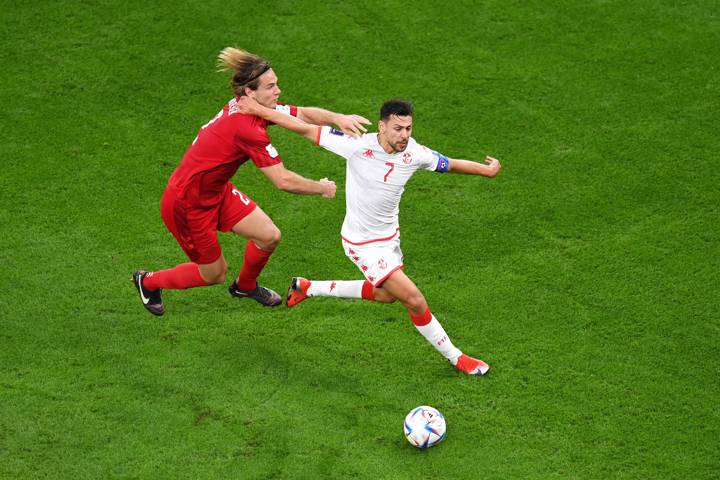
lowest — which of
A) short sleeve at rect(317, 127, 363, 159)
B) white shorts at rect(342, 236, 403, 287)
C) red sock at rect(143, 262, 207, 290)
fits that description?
red sock at rect(143, 262, 207, 290)

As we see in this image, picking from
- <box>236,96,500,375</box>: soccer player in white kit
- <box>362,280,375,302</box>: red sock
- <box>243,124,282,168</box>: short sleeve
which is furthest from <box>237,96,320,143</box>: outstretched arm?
<box>362,280,375,302</box>: red sock

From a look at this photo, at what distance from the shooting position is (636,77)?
1094 cm

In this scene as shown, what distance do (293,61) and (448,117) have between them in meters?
1.96

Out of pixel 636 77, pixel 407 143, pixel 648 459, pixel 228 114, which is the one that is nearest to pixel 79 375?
pixel 228 114

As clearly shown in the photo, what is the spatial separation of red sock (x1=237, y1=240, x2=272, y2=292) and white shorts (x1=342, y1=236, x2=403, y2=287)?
792 millimetres

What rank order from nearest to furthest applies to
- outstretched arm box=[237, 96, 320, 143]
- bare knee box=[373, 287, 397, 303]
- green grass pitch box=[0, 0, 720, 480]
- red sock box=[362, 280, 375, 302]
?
green grass pitch box=[0, 0, 720, 480] → outstretched arm box=[237, 96, 320, 143] → bare knee box=[373, 287, 397, 303] → red sock box=[362, 280, 375, 302]

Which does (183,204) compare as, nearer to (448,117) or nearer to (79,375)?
(79,375)

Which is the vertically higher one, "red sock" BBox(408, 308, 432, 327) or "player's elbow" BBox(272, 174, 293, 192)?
"player's elbow" BBox(272, 174, 293, 192)

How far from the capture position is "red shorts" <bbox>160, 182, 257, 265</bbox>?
7.61 metres

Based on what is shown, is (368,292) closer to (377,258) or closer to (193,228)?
(377,258)

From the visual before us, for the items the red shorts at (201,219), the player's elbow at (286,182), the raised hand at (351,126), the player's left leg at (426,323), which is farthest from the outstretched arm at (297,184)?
the player's left leg at (426,323)

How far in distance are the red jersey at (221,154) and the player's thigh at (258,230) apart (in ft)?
1.13

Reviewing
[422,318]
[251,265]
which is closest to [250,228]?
[251,265]

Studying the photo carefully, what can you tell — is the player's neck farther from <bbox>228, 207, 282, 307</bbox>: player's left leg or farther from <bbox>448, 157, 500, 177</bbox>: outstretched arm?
<bbox>228, 207, 282, 307</bbox>: player's left leg
